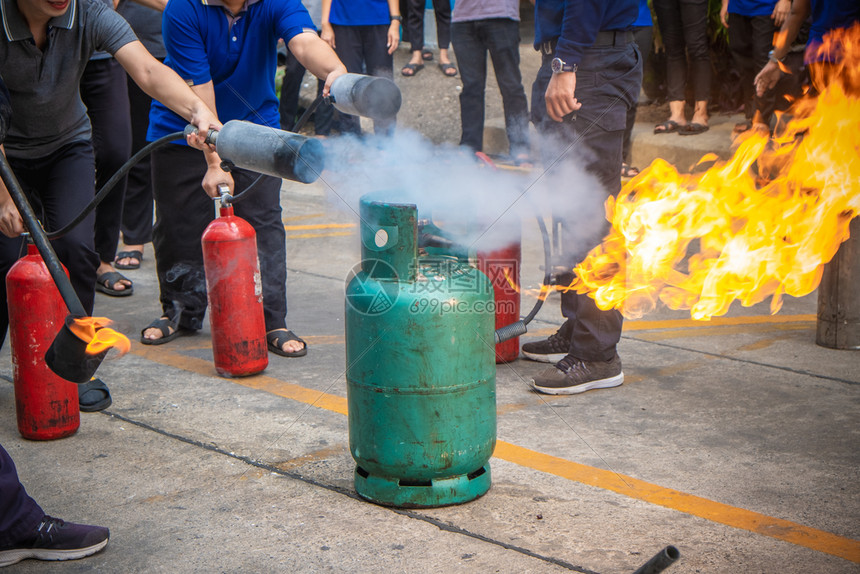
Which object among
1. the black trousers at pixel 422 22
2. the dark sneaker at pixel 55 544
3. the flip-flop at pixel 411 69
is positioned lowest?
the dark sneaker at pixel 55 544

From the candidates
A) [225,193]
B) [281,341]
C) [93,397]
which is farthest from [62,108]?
[281,341]

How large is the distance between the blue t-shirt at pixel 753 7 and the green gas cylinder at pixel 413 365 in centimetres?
581

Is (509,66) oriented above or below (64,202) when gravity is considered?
above

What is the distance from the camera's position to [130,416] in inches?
147

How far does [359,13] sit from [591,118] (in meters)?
4.76

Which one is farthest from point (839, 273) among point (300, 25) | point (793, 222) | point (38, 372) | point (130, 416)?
point (38, 372)

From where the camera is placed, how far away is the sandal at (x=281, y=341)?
4.53 meters

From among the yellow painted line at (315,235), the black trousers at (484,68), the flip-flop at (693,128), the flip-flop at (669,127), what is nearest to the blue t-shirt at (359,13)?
the black trousers at (484,68)

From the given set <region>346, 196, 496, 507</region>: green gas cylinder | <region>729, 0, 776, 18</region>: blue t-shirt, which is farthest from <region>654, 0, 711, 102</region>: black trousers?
<region>346, 196, 496, 507</region>: green gas cylinder

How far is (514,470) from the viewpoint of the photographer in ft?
10.4

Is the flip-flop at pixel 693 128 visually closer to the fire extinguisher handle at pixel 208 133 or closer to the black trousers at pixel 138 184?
the black trousers at pixel 138 184

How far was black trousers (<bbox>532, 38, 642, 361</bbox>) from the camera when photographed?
387cm

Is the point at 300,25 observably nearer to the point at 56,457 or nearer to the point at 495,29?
the point at 56,457

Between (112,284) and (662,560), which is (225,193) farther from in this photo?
(662,560)
